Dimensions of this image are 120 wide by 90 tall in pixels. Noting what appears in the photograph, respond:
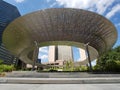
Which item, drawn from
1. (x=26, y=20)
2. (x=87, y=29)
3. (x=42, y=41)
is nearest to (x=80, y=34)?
(x=87, y=29)

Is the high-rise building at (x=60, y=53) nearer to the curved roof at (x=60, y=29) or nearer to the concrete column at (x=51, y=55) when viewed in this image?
the concrete column at (x=51, y=55)

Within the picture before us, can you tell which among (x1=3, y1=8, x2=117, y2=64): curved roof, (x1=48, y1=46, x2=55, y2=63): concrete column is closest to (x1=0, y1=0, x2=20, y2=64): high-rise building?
(x1=48, y1=46, x2=55, y2=63): concrete column

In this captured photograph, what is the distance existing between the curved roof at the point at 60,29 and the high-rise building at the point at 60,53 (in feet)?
229

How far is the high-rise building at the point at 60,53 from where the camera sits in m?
107

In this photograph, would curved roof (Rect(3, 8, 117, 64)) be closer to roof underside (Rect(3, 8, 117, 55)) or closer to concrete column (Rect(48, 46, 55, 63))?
roof underside (Rect(3, 8, 117, 55))

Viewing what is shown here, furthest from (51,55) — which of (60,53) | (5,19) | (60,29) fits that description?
(60,29)

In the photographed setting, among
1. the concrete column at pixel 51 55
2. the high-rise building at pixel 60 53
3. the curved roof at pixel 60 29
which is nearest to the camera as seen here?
the curved roof at pixel 60 29

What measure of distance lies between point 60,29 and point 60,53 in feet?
267

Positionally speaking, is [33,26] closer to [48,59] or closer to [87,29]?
[87,29]

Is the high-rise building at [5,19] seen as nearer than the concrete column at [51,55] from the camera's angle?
Yes

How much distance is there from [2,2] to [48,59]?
51.3m

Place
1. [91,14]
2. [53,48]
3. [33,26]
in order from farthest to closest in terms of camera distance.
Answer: [53,48] → [33,26] → [91,14]

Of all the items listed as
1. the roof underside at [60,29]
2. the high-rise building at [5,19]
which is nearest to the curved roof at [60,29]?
the roof underside at [60,29]

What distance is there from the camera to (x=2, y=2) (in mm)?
89875
